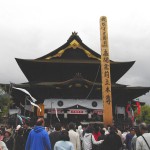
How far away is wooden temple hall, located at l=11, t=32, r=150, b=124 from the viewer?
21.5m

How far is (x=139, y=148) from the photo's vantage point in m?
5.51

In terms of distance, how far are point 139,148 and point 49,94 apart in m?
17.3

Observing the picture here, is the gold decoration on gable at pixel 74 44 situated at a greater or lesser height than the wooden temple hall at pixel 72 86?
greater

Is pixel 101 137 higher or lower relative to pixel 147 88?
lower

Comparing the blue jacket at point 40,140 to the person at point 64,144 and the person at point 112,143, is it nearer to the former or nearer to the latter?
the person at point 64,144

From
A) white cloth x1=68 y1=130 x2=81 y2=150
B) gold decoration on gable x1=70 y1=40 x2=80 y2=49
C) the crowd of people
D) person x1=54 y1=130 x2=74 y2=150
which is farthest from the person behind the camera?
gold decoration on gable x1=70 y1=40 x2=80 y2=49

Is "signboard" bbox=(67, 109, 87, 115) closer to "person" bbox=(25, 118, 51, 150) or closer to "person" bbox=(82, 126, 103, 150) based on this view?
"person" bbox=(82, 126, 103, 150)

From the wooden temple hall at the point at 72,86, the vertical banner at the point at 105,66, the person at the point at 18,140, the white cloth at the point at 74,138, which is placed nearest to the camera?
the person at the point at 18,140

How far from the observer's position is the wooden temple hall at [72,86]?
70.7 ft

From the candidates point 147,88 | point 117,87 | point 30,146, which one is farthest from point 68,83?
point 30,146

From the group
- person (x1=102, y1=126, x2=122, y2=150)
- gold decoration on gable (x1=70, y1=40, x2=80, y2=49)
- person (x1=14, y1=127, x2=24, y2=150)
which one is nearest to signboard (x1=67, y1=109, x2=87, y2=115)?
gold decoration on gable (x1=70, y1=40, x2=80, y2=49)

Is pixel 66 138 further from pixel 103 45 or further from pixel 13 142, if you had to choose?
pixel 103 45

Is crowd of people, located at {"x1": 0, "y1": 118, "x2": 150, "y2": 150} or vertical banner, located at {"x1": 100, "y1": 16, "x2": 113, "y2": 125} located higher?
vertical banner, located at {"x1": 100, "y1": 16, "x2": 113, "y2": 125}

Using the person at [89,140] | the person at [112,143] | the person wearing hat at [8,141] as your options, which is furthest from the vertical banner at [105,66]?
the person at [112,143]
